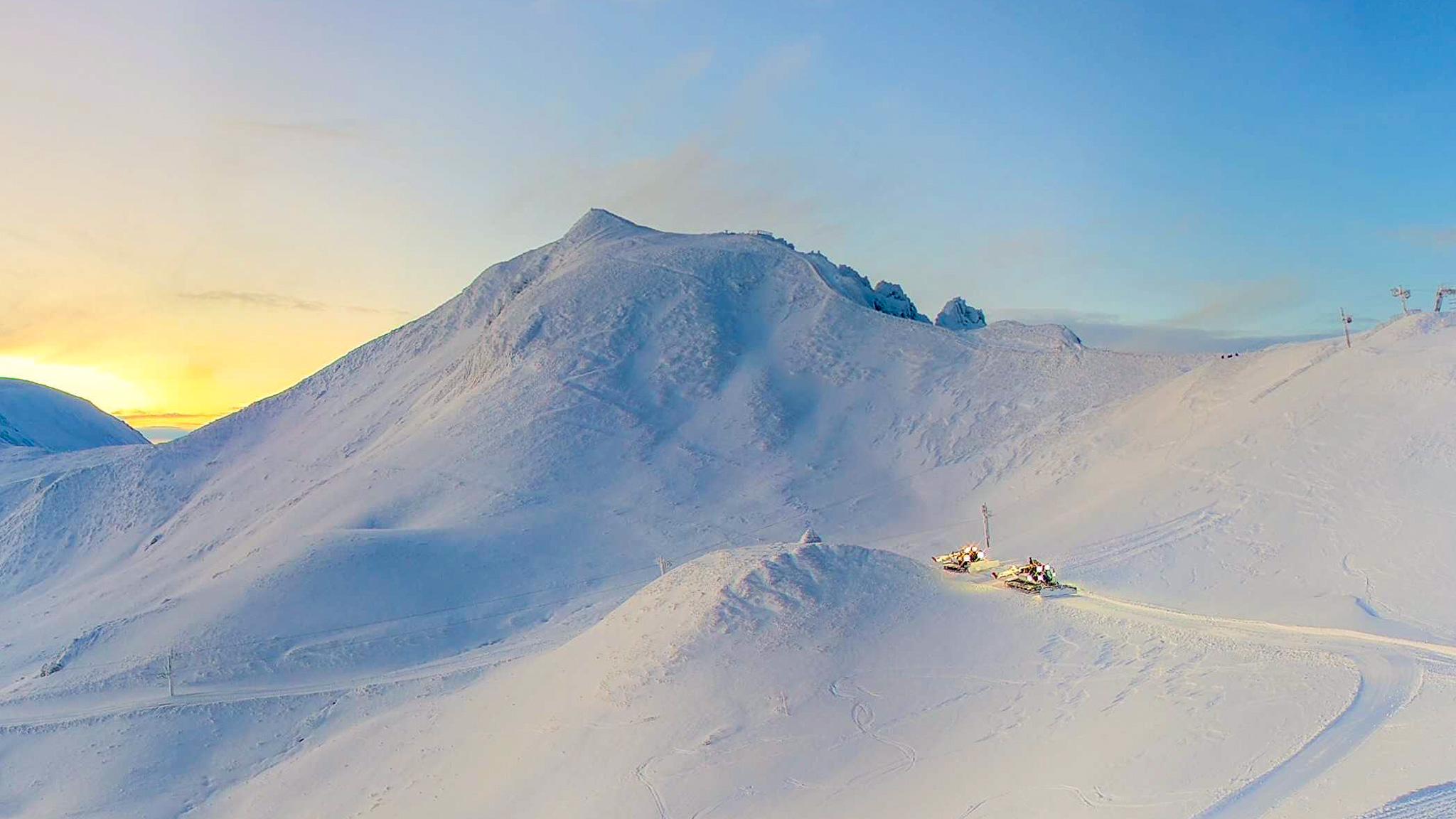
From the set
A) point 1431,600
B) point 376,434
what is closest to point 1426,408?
point 1431,600

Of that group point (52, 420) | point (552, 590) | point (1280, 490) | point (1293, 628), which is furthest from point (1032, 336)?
point (52, 420)

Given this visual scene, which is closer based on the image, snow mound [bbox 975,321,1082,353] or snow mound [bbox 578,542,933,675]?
snow mound [bbox 578,542,933,675]

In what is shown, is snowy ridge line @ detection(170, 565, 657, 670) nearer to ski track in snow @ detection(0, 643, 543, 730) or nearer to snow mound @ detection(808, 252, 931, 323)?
ski track in snow @ detection(0, 643, 543, 730)

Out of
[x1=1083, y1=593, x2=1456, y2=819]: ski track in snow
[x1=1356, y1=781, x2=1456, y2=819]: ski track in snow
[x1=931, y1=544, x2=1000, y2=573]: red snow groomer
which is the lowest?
[x1=1356, y1=781, x2=1456, y2=819]: ski track in snow

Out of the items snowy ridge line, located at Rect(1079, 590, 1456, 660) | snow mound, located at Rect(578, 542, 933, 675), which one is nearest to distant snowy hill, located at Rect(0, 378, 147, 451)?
snow mound, located at Rect(578, 542, 933, 675)

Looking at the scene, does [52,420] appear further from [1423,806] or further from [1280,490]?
[1423,806]

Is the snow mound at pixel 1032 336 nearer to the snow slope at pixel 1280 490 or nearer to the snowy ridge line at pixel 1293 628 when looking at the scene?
the snow slope at pixel 1280 490

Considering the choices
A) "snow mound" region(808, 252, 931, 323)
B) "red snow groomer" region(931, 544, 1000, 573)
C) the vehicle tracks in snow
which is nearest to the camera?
the vehicle tracks in snow
